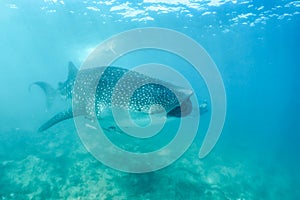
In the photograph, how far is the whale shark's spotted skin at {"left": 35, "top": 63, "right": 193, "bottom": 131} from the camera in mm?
3258

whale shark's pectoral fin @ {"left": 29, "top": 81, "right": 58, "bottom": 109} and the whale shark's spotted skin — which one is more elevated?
the whale shark's spotted skin

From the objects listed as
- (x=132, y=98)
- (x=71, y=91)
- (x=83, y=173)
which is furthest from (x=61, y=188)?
(x=132, y=98)

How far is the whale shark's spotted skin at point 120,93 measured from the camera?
128 inches

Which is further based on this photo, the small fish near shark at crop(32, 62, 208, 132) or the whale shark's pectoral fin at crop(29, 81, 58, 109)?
the whale shark's pectoral fin at crop(29, 81, 58, 109)

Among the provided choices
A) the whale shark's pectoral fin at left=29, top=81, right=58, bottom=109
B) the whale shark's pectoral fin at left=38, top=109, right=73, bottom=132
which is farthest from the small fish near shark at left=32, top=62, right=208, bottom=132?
the whale shark's pectoral fin at left=29, top=81, right=58, bottom=109

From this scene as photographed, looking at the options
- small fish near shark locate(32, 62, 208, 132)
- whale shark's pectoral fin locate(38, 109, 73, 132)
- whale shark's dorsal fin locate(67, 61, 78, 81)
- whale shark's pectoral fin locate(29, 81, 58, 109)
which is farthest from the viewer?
whale shark's pectoral fin locate(29, 81, 58, 109)

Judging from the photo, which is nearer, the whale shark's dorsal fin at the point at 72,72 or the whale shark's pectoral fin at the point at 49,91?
the whale shark's dorsal fin at the point at 72,72

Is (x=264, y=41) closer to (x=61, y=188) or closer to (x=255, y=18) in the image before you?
(x=255, y=18)

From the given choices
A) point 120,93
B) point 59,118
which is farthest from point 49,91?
point 120,93

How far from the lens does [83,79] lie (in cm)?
457

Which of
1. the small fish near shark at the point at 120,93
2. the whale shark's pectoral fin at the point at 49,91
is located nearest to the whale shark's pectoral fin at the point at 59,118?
the small fish near shark at the point at 120,93

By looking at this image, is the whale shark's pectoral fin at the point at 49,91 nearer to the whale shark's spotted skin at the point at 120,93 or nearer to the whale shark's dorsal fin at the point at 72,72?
the whale shark's dorsal fin at the point at 72,72

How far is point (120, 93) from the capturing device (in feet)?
12.4

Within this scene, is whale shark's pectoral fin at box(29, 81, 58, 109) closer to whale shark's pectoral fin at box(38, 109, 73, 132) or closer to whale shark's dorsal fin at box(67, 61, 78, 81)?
whale shark's dorsal fin at box(67, 61, 78, 81)
